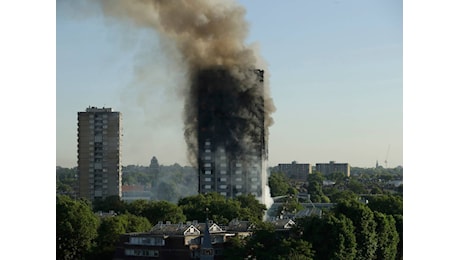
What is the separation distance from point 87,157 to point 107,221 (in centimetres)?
1370

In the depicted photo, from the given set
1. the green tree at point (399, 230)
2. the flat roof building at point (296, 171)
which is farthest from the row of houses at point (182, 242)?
the flat roof building at point (296, 171)

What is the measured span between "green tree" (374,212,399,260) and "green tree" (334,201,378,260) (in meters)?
0.24

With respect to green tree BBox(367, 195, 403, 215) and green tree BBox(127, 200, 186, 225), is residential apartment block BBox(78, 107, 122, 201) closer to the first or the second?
green tree BBox(127, 200, 186, 225)

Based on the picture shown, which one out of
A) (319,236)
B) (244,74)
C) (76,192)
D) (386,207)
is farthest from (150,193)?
(319,236)

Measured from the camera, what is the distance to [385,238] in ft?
65.0

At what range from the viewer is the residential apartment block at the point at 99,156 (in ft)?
113

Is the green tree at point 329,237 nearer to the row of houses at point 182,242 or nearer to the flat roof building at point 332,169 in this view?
the row of houses at point 182,242

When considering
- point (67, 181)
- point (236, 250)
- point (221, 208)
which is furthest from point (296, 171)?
point (236, 250)

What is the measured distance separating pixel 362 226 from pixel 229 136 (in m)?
12.2

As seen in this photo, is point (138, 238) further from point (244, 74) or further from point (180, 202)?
point (244, 74)

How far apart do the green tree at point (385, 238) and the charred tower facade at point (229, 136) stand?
9499mm

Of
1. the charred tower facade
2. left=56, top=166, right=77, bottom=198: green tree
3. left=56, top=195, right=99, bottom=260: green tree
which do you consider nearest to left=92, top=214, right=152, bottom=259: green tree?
left=56, top=195, right=99, bottom=260: green tree

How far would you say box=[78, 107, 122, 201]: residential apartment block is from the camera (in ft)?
113

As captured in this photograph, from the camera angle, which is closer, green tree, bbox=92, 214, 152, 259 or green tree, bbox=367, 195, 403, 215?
green tree, bbox=92, 214, 152, 259
